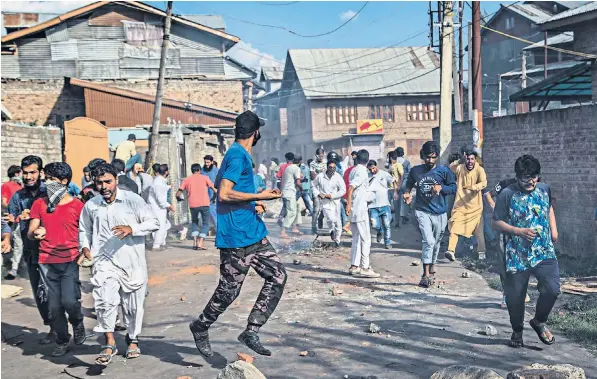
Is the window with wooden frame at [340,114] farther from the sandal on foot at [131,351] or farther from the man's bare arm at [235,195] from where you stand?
the man's bare arm at [235,195]

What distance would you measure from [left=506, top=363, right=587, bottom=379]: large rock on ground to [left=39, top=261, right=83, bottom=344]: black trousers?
4.11 meters

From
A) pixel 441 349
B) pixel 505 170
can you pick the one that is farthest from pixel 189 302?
pixel 505 170

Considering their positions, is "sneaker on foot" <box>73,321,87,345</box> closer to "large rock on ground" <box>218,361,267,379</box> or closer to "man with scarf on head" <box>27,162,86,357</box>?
"man with scarf on head" <box>27,162,86,357</box>

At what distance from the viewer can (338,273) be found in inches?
418

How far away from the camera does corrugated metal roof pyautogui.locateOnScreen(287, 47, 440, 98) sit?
4675 centimetres

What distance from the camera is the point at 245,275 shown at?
18.2 ft

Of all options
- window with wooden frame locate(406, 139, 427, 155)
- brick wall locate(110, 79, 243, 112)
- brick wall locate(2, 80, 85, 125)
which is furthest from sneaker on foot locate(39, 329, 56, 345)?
window with wooden frame locate(406, 139, 427, 155)

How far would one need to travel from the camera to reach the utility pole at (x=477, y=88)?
1404 centimetres

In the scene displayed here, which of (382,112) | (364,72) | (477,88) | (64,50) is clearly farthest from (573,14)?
(364,72)

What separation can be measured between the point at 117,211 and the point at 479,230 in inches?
284

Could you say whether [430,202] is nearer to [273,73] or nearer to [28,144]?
[28,144]

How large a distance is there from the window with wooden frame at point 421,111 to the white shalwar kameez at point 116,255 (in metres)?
43.1

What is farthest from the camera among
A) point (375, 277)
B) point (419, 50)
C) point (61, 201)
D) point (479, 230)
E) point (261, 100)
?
point (261, 100)

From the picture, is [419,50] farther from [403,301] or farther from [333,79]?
[403,301]
